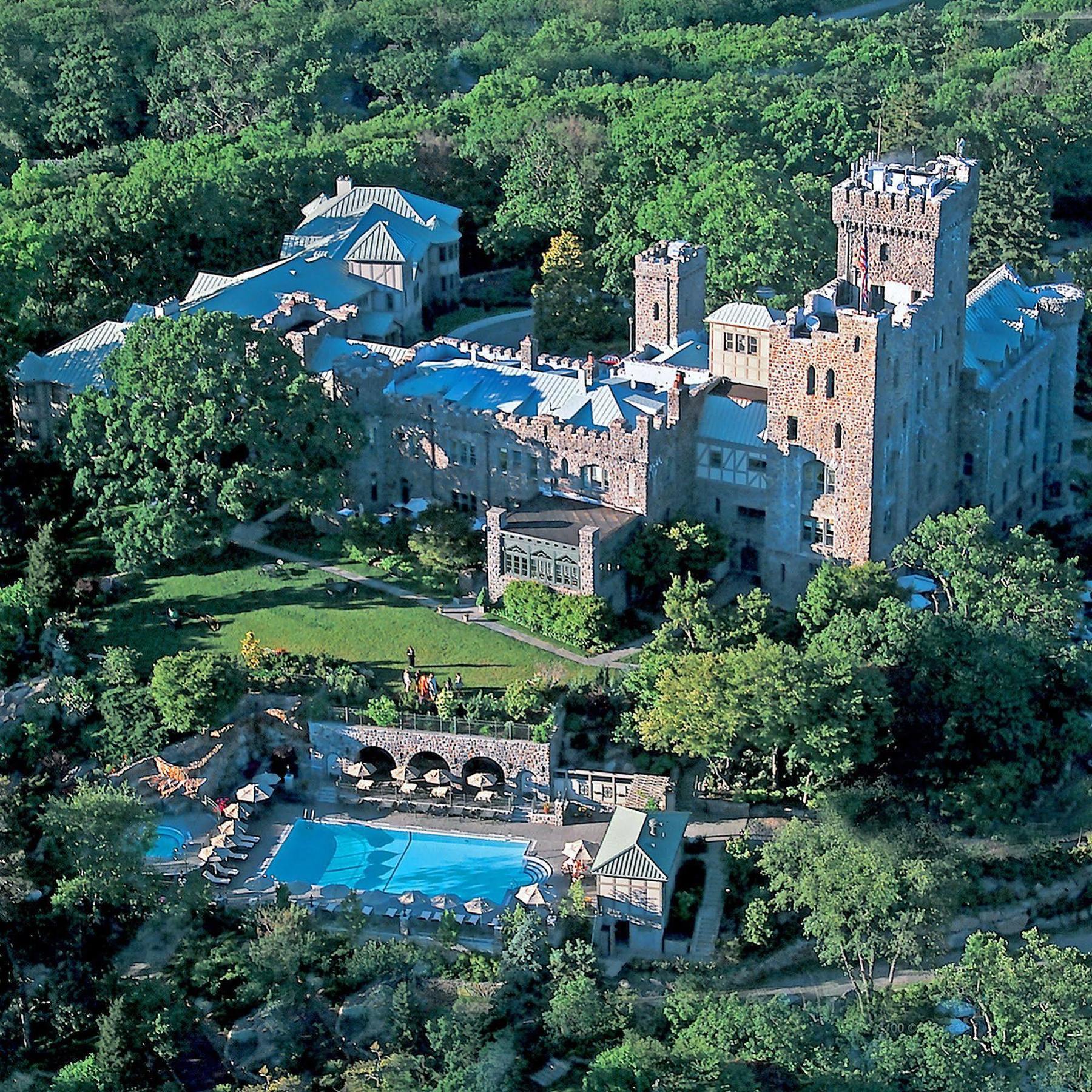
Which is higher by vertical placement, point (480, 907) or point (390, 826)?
point (480, 907)

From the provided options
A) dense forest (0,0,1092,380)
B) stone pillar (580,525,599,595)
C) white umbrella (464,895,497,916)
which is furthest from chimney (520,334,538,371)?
white umbrella (464,895,497,916)

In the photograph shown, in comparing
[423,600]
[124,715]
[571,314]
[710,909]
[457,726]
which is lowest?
[710,909]

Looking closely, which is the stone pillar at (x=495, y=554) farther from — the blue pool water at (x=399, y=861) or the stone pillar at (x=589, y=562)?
the blue pool water at (x=399, y=861)

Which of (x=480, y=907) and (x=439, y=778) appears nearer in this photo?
(x=480, y=907)

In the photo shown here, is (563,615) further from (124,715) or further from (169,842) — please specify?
(169,842)

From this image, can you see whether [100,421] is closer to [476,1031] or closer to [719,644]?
[719,644]

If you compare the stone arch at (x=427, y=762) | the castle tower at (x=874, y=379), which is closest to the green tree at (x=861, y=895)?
the stone arch at (x=427, y=762)

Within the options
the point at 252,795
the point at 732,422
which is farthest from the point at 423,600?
the point at 732,422
